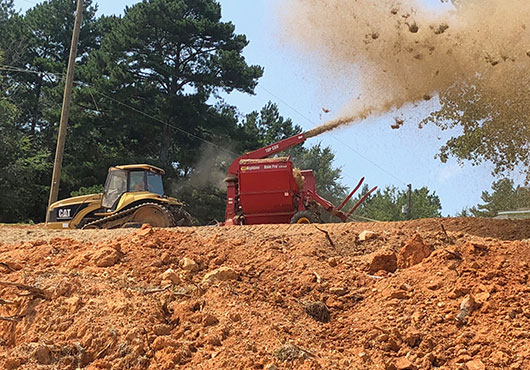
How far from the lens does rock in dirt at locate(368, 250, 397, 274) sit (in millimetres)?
5898

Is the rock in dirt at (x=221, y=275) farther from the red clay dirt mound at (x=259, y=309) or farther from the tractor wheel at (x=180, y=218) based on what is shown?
the tractor wheel at (x=180, y=218)

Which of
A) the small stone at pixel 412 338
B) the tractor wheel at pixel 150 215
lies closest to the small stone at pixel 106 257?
the small stone at pixel 412 338

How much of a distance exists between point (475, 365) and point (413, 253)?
6.63ft

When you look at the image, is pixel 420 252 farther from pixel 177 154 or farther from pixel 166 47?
pixel 166 47

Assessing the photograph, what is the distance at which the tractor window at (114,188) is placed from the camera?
529 inches

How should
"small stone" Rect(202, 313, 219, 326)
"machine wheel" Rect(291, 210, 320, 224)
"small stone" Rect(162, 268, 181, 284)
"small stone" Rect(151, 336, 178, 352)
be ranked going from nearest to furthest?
"small stone" Rect(151, 336, 178, 352)
"small stone" Rect(202, 313, 219, 326)
"small stone" Rect(162, 268, 181, 284)
"machine wheel" Rect(291, 210, 320, 224)

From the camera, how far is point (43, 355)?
4031 mm

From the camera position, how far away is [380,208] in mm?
57938

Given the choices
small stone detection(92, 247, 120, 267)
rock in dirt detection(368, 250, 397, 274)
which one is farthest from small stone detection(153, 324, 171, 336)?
rock in dirt detection(368, 250, 397, 274)

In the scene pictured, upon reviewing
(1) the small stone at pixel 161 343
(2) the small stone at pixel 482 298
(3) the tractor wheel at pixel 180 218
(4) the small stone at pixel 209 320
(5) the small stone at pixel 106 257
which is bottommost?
(1) the small stone at pixel 161 343

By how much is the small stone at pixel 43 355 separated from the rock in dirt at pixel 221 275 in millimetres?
1791

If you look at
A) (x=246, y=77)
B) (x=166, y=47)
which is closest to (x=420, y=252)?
(x=246, y=77)

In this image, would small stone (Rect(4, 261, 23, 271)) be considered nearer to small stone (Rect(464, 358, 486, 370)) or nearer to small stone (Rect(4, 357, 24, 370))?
small stone (Rect(4, 357, 24, 370))

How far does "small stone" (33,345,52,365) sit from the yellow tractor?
821cm
